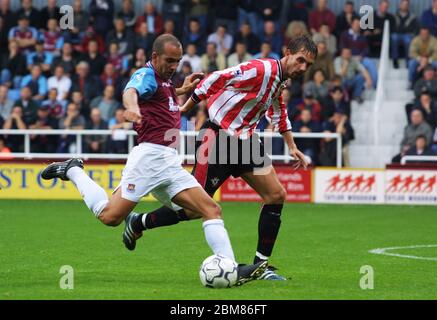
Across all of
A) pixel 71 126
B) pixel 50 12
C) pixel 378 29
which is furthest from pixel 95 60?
pixel 378 29

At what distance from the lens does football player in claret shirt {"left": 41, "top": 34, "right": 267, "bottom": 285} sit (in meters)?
9.31

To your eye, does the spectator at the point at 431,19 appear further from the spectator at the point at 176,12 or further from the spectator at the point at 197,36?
the spectator at the point at 176,12

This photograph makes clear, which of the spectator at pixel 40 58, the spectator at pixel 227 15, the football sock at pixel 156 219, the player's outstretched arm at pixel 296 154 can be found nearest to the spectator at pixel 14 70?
the spectator at pixel 40 58

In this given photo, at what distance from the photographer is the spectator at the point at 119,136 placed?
20.5 metres

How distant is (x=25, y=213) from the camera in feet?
57.4

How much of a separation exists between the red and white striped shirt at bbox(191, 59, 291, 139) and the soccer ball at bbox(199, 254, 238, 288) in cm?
151

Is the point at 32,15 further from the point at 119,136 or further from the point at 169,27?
the point at 119,136

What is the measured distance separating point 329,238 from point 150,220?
14.0 ft

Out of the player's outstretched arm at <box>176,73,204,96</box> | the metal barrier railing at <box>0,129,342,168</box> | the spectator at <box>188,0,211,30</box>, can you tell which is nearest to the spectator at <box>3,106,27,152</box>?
the metal barrier railing at <box>0,129,342,168</box>

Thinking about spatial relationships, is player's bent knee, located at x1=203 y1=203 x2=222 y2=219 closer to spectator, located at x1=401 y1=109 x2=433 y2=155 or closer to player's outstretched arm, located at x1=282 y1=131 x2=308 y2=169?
player's outstretched arm, located at x1=282 y1=131 x2=308 y2=169

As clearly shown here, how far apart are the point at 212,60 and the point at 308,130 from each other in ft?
8.85

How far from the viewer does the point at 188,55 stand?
22.4 meters

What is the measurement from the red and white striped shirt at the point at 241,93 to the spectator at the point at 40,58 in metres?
13.2
